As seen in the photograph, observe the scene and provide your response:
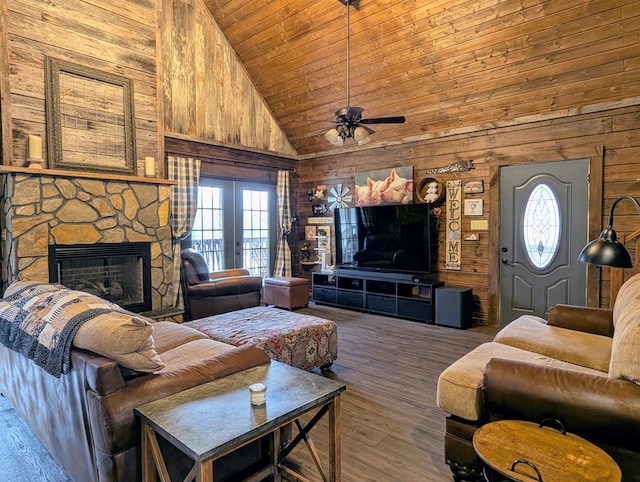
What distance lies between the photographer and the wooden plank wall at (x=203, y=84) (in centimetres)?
536

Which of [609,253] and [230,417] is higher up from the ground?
[609,253]

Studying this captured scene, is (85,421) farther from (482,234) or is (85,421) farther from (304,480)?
(482,234)

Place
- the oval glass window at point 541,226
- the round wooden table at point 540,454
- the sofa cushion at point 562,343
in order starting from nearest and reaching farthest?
1. the round wooden table at point 540,454
2. the sofa cushion at point 562,343
3. the oval glass window at point 541,226

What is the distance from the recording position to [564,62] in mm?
3982

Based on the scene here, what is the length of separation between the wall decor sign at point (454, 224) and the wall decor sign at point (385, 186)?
591 mm

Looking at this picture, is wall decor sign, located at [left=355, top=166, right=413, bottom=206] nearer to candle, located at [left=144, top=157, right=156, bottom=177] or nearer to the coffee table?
candle, located at [left=144, top=157, right=156, bottom=177]

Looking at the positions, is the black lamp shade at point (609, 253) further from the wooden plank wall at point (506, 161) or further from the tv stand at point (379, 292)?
the tv stand at point (379, 292)

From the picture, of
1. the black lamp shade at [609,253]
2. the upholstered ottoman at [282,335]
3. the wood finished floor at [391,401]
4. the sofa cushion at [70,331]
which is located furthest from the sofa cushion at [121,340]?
the black lamp shade at [609,253]

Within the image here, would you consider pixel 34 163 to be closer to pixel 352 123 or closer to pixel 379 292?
pixel 352 123

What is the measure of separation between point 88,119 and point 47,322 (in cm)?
311

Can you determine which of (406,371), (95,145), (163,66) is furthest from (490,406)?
(163,66)

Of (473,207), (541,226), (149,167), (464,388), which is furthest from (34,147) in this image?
(541,226)

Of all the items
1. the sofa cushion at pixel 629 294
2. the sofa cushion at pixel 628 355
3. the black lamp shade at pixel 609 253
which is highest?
the black lamp shade at pixel 609 253

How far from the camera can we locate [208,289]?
16.4 ft
